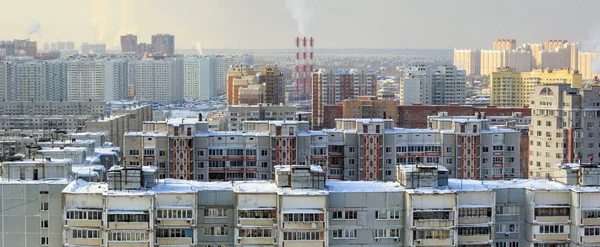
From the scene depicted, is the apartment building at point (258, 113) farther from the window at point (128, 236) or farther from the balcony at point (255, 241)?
the window at point (128, 236)

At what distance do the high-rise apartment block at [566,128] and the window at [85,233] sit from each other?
915cm

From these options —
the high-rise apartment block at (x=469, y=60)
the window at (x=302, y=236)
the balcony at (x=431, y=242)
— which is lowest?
the balcony at (x=431, y=242)

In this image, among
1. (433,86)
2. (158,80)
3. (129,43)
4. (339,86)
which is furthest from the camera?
(129,43)

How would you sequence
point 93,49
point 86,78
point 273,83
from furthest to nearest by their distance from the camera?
point 93,49
point 86,78
point 273,83

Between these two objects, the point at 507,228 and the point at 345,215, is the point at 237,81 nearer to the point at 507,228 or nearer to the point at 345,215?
the point at 507,228

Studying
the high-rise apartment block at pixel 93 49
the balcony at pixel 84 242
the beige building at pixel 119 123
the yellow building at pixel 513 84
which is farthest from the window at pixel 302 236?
the high-rise apartment block at pixel 93 49

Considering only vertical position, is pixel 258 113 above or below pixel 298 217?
below

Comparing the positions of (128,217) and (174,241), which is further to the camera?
(174,241)

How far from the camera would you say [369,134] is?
15.7 m

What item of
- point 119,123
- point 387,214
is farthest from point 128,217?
point 119,123

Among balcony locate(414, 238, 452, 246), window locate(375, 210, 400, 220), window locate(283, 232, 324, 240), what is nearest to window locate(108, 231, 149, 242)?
window locate(283, 232, 324, 240)

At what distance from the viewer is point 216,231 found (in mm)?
8586

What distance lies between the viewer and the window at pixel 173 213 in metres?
8.45

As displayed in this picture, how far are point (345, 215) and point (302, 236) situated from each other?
0.35 metres
